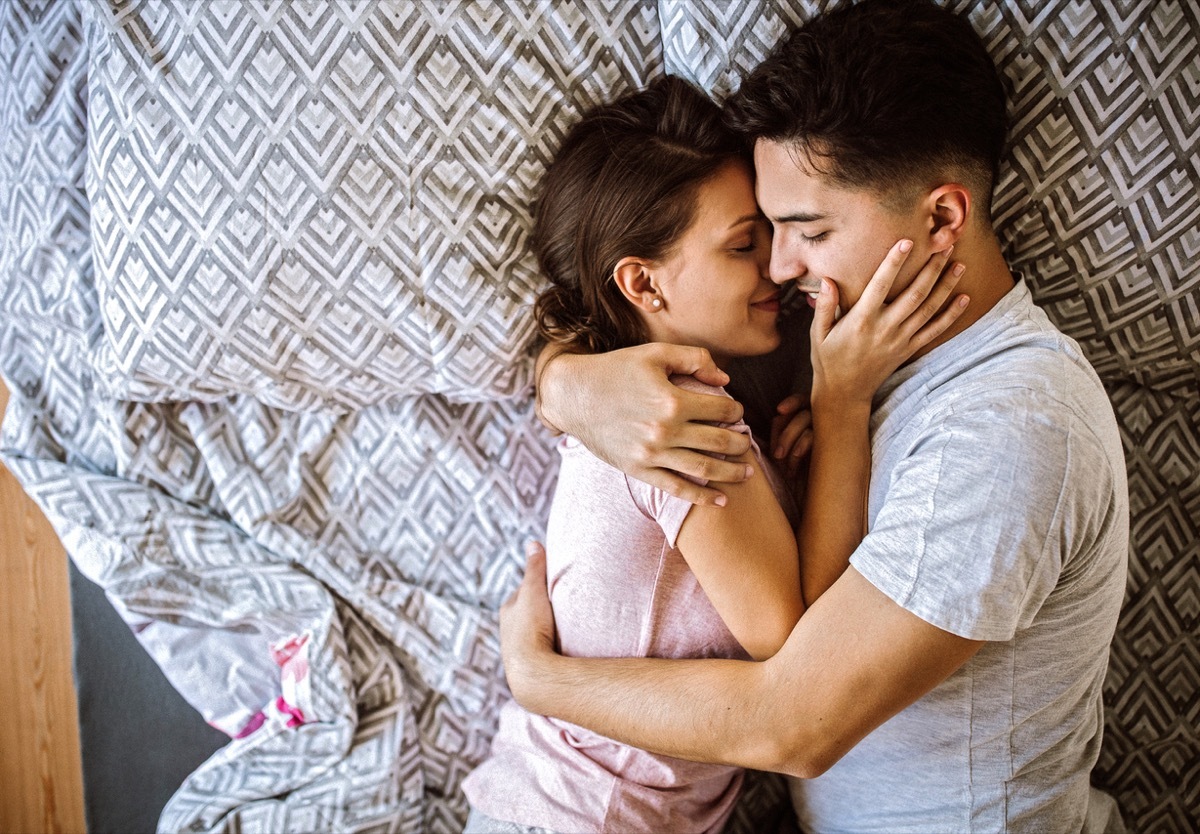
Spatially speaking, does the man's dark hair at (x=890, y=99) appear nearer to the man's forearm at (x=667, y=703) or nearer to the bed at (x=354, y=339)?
the bed at (x=354, y=339)

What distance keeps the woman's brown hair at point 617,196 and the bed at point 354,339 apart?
53 millimetres

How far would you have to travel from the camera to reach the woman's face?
107 cm

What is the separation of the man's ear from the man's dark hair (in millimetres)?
18

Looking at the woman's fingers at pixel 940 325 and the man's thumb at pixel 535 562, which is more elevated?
the woman's fingers at pixel 940 325

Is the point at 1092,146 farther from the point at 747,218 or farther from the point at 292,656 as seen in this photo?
the point at 292,656

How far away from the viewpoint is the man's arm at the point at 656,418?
0.93 m

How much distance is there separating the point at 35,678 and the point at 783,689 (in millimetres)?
1334

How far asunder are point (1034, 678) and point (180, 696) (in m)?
1.30

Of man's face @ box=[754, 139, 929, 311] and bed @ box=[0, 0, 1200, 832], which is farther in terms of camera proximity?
bed @ box=[0, 0, 1200, 832]

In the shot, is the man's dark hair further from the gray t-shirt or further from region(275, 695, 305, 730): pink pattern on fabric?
region(275, 695, 305, 730): pink pattern on fabric

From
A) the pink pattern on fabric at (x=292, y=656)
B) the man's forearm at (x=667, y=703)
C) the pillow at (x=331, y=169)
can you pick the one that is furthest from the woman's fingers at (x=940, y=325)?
the pink pattern on fabric at (x=292, y=656)

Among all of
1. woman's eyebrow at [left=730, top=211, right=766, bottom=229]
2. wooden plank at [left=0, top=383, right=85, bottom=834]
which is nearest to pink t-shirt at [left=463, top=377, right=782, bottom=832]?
woman's eyebrow at [left=730, top=211, right=766, bottom=229]

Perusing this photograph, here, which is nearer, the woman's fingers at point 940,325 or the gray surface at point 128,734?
the woman's fingers at point 940,325

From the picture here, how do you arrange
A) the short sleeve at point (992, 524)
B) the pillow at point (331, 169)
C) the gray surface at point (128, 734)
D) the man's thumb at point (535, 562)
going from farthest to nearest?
the gray surface at point (128, 734), the man's thumb at point (535, 562), the pillow at point (331, 169), the short sleeve at point (992, 524)
